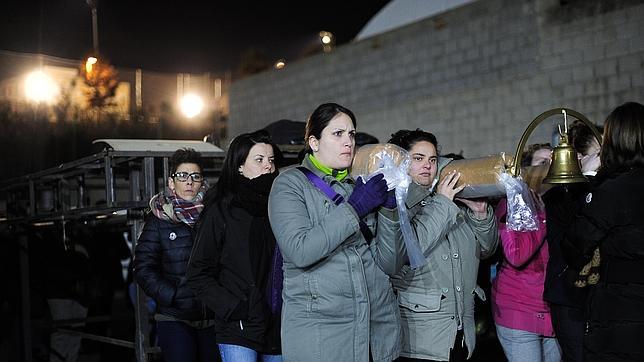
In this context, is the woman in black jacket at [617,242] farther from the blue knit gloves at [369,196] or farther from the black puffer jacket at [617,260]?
the blue knit gloves at [369,196]

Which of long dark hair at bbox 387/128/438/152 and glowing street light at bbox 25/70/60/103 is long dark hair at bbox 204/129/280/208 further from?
glowing street light at bbox 25/70/60/103

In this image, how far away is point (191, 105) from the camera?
18906 mm

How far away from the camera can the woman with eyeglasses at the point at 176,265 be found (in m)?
4.61

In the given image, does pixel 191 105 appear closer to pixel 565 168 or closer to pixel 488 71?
pixel 488 71

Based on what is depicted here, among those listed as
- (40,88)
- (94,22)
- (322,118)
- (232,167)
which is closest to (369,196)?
(322,118)

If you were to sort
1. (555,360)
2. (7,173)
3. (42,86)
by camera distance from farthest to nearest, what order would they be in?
(42,86)
(7,173)
(555,360)

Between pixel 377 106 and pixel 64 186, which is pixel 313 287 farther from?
pixel 377 106

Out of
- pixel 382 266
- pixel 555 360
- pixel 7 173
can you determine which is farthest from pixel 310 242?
pixel 7 173

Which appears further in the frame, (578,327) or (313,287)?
(578,327)

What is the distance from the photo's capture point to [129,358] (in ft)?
27.6

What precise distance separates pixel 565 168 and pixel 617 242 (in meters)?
0.41

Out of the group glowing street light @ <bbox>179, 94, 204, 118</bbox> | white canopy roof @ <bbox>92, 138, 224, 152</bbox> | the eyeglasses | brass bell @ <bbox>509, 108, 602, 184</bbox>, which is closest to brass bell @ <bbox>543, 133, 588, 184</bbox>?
brass bell @ <bbox>509, 108, 602, 184</bbox>

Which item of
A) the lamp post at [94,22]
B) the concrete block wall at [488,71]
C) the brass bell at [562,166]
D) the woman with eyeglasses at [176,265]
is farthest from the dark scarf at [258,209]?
the lamp post at [94,22]

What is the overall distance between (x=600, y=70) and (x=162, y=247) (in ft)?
19.3
